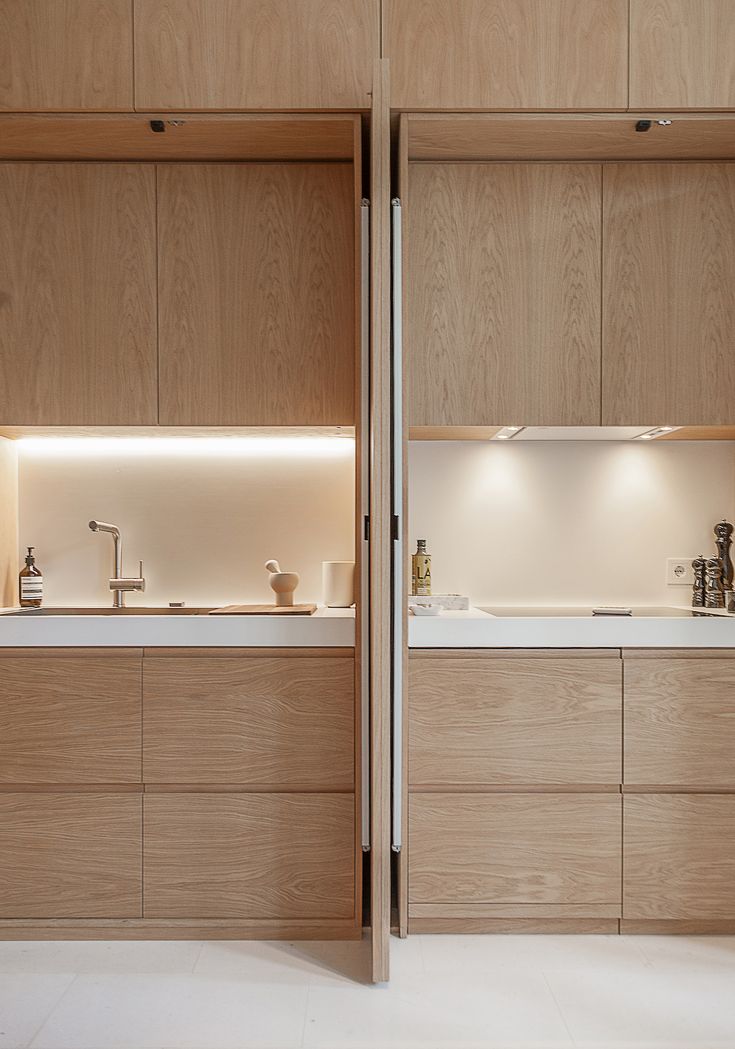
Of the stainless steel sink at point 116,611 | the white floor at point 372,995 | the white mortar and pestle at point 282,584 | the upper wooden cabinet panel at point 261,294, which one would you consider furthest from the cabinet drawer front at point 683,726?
the stainless steel sink at point 116,611

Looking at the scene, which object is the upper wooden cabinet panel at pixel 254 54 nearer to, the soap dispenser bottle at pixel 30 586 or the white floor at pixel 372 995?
the soap dispenser bottle at pixel 30 586

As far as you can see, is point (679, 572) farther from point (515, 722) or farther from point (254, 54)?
point (254, 54)

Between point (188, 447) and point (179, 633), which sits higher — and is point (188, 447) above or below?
above

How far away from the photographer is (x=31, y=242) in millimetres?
2508

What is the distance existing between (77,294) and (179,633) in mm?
1041

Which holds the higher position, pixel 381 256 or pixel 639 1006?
pixel 381 256

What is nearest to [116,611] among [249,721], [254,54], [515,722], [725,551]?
[249,721]

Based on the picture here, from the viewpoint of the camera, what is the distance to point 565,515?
2885 millimetres

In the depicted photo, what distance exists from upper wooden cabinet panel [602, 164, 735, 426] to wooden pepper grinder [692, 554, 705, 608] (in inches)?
24.3

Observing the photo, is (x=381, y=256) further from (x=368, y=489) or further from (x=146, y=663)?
(x=146, y=663)

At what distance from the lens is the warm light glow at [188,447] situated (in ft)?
9.47

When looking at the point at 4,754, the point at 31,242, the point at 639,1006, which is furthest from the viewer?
the point at 31,242

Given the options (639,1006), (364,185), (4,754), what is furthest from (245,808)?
(364,185)

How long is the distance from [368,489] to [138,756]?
96 cm
